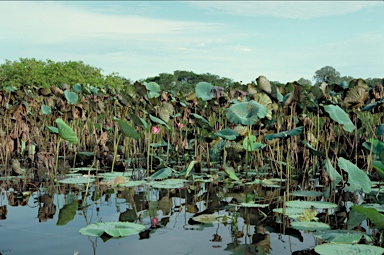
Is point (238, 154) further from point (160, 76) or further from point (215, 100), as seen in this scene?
point (160, 76)

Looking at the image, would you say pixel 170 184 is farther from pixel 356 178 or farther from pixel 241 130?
pixel 356 178

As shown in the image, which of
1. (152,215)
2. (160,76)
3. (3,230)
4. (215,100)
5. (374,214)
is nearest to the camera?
(374,214)

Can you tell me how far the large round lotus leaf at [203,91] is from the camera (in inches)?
249

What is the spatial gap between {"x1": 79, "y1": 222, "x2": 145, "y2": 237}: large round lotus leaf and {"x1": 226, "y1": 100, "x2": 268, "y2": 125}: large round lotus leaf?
1.65 m

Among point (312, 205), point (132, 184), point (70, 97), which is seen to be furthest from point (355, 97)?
point (70, 97)

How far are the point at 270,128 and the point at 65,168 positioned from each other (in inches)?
102

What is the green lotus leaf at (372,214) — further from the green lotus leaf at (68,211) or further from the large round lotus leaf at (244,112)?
the green lotus leaf at (68,211)

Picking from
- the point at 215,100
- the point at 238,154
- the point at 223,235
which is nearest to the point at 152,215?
A: the point at 223,235

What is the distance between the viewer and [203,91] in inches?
253

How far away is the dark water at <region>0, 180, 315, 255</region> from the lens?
299 cm

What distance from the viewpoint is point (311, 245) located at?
3.07m

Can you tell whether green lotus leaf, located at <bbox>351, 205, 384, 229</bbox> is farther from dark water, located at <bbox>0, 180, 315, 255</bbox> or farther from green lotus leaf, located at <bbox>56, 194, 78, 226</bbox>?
green lotus leaf, located at <bbox>56, 194, 78, 226</bbox>

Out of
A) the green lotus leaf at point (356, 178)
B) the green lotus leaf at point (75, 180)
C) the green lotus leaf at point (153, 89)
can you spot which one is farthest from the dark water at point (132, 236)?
the green lotus leaf at point (153, 89)

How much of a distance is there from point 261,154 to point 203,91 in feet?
3.52
